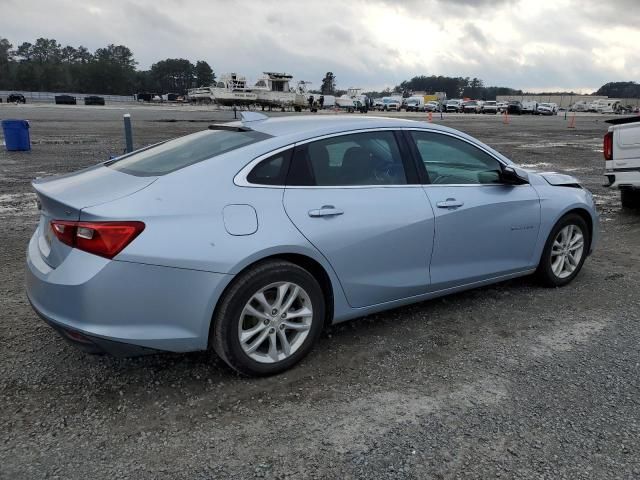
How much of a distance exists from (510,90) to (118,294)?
627 feet

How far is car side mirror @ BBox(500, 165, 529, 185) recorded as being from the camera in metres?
4.45

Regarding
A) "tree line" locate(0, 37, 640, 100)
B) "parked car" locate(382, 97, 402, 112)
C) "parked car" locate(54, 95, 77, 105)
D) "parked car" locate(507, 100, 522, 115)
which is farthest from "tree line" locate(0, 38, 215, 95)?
"parked car" locate(507, 100, 522, 115)

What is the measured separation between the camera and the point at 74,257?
9.44 ft

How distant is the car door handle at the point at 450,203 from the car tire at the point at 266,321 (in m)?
1.19

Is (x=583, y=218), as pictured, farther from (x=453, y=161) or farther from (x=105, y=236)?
(x=105, y=236)

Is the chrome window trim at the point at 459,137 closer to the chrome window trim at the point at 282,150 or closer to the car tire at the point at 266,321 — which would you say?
the chrome window trim at the point at 282,150

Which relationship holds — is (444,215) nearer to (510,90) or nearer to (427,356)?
(427,356)

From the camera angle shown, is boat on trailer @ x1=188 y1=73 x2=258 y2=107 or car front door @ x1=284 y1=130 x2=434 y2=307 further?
boat on trailer @ x1=188 y1=73 x2=258 y2=107

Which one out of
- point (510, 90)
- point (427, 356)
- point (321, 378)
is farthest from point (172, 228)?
point (510, 90)

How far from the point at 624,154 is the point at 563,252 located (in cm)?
367

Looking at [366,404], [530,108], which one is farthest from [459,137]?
[530,108]

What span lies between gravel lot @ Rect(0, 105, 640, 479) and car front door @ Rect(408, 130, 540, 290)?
41 cm

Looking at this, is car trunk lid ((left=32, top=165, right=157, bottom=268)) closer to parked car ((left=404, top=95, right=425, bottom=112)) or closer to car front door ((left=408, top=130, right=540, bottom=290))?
car front door ((left=408, top=130, right=540, bottom=290))

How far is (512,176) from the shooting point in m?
4.46
